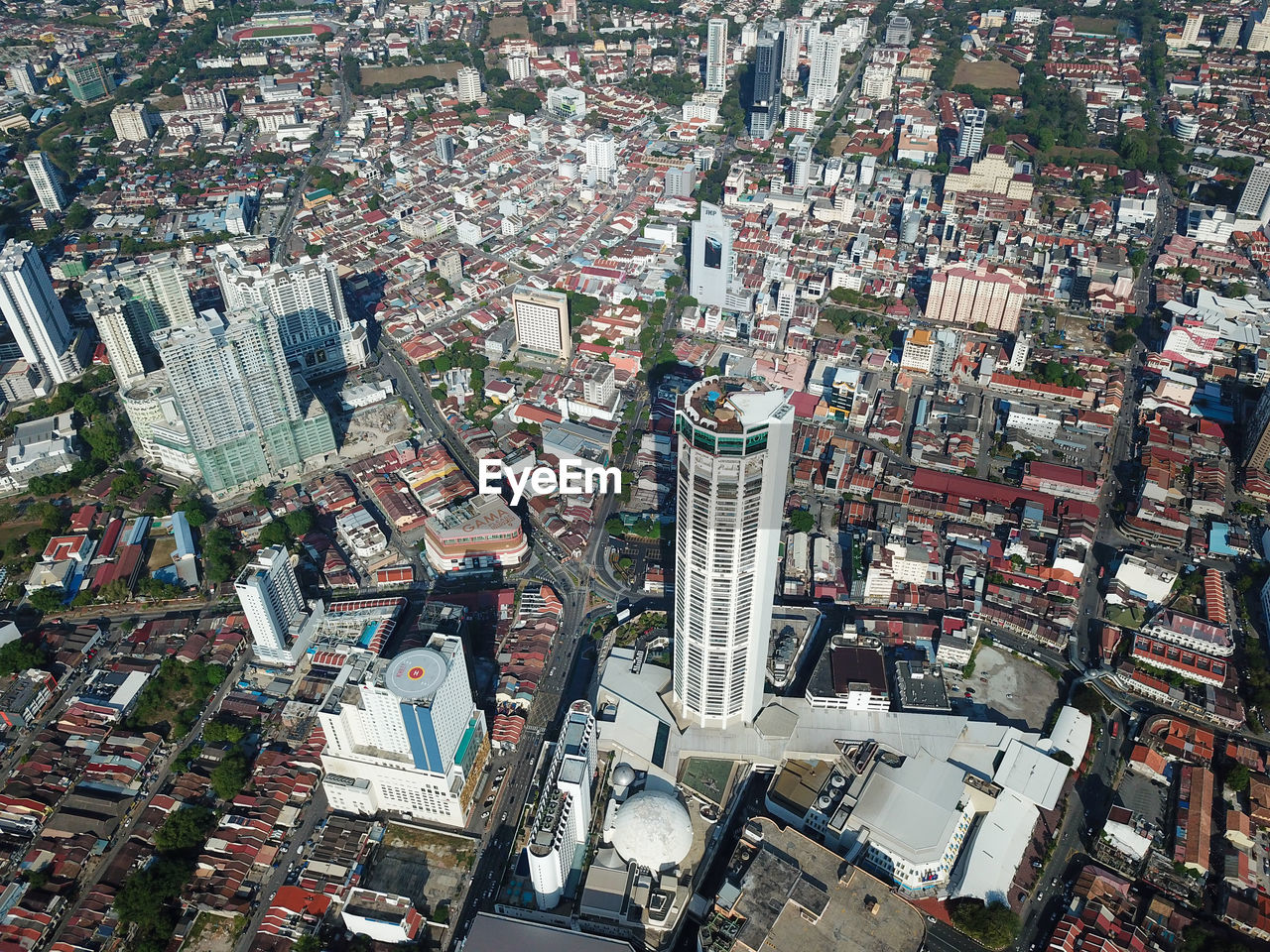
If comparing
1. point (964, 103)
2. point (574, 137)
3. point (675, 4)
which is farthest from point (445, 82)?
point (964, 103)

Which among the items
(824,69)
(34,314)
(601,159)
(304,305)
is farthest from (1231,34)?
(34,314)

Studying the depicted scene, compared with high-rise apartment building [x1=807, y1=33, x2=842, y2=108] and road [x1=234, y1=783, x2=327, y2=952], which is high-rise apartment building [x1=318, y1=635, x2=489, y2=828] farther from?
high-rise apartment building [x1=807, y1=33, x2=842, y2=108]

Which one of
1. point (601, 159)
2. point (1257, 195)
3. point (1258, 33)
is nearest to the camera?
point (1257, 195)

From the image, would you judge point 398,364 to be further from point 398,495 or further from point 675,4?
point 675,4

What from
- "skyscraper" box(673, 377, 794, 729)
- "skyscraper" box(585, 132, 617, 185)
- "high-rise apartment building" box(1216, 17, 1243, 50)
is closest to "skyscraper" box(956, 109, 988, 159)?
"skyscraper" box(585, 132, 617, 185)

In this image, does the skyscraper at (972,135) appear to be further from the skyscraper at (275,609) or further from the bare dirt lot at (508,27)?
the skyscraper at (275,609)

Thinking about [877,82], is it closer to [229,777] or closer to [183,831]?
[229,777]

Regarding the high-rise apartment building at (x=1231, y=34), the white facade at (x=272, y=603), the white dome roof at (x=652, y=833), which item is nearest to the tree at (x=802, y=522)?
the white dome roof at (x=652, y=833)
